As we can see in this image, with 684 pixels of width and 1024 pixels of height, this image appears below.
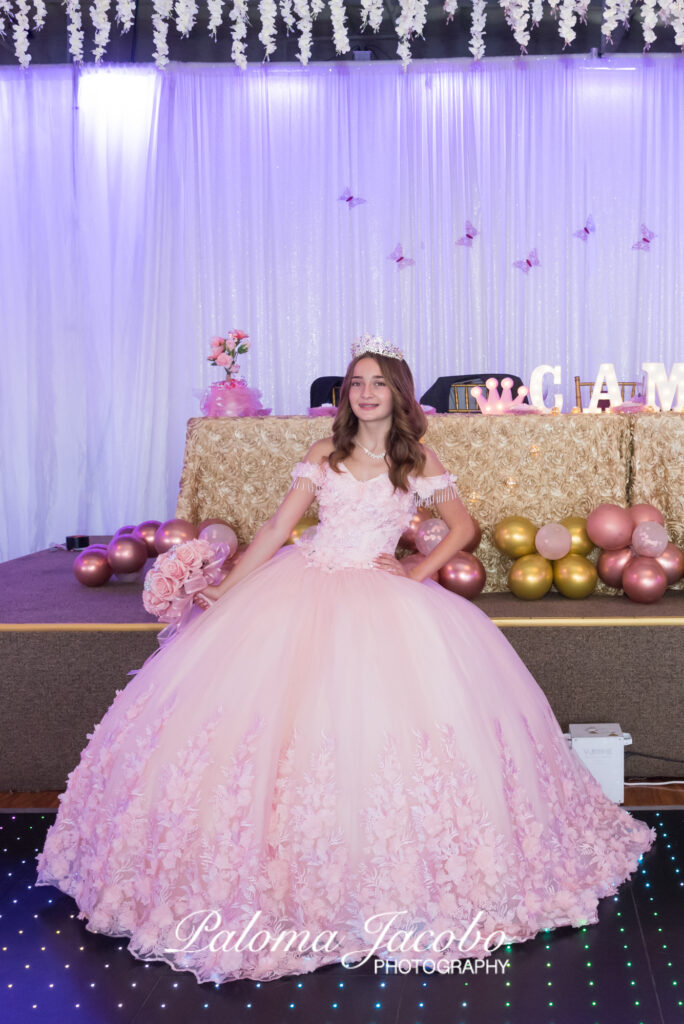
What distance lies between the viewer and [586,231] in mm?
8508

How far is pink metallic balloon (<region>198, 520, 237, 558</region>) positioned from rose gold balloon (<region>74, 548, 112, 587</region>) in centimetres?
63

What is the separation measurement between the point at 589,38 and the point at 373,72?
187 cm

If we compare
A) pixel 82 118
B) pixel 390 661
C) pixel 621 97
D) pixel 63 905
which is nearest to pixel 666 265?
pixel 621 97

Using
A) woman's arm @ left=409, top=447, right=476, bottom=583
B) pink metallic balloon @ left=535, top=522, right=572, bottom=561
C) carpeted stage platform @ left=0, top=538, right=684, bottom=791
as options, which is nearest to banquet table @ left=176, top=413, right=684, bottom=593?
pink metallic balloon @ left=535, top=522, right=572, bottom=561

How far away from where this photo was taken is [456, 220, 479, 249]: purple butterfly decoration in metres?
8.50

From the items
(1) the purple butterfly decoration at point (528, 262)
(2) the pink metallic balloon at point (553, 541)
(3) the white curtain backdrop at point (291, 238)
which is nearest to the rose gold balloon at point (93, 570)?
(2) the pink metallic balloon at point (553, 541)

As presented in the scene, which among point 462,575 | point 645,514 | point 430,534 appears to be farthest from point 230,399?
point 645,514

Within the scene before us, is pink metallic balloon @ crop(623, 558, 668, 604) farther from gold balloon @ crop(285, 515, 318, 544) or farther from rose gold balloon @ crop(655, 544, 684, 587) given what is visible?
gold balloon @ crop(285, 515, 318, 544)

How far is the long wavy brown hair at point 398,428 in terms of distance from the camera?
3.17 m

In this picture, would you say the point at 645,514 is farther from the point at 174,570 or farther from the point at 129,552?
the point at 129,552

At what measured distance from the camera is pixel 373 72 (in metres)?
8.48

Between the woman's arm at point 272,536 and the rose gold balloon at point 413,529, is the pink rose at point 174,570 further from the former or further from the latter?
the rose gold balloon at point 413,529

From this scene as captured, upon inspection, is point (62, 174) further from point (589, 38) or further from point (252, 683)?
point (252, 683)

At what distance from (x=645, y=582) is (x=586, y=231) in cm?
547
